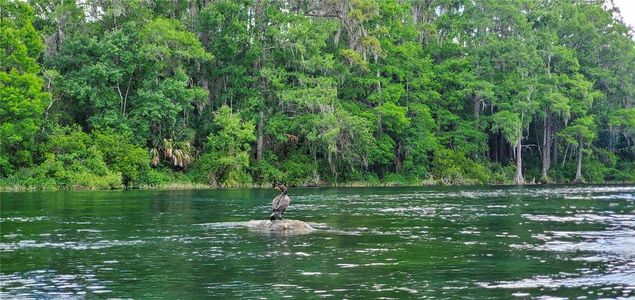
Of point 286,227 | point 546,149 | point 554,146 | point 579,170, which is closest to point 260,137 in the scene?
point 546,149

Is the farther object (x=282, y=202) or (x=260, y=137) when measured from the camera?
(x=260, y=137)

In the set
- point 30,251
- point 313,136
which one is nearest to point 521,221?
point 30,251

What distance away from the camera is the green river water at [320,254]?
1381cm

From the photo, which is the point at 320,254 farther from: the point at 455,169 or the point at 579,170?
the point at 579,170

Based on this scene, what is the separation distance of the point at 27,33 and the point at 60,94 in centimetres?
597

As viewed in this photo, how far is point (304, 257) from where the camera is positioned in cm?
1778

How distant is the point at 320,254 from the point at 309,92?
42.1m

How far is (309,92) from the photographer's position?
59.9 meters

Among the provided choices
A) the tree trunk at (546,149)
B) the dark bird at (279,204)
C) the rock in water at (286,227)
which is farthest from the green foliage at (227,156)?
the rock in water at (286,227)

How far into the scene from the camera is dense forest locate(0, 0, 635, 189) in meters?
53.6

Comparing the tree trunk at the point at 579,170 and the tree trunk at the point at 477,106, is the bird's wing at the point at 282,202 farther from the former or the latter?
the tree trunk at the point at 579,170

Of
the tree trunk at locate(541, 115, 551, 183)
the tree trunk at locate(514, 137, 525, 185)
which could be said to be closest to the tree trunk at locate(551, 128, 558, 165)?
the tree trunk at locate(541, 115, 551, 183)

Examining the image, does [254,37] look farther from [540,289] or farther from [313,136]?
[540,289]

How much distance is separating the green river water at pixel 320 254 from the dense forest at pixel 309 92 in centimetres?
2150
